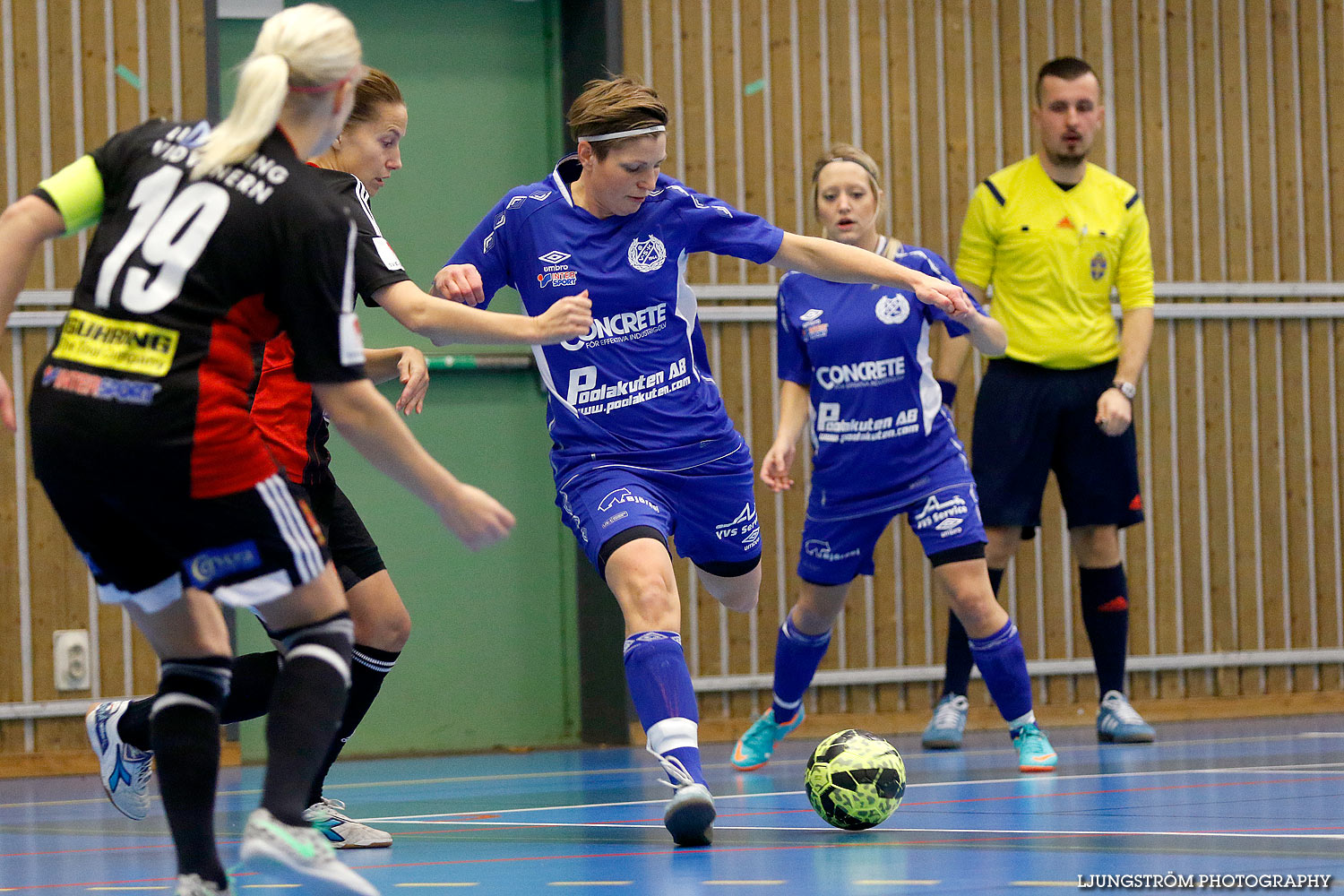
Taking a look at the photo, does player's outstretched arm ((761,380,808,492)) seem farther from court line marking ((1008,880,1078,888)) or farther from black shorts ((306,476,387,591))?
court line marking ((1008,880,1078,888))

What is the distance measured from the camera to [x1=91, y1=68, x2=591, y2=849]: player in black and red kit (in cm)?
423

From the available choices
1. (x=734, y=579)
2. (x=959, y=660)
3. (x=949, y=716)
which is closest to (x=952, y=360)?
(x=959, y=660)

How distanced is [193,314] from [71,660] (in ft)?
16.7

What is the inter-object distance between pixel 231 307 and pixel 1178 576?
7.12 meters

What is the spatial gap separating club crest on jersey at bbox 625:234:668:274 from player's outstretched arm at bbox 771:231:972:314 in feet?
1.07

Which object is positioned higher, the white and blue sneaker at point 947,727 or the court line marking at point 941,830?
the court line marking at point 941,830

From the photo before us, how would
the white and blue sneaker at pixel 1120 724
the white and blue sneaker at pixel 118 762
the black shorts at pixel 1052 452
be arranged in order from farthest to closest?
the black shorts at pixel 1052 452
the white and blue sneaker at pixel 1120 724
the white and blue sneaker at pixel 118 762

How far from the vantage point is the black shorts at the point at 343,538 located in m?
4.42

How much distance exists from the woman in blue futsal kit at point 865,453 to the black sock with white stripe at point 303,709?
A: 9.81 feet

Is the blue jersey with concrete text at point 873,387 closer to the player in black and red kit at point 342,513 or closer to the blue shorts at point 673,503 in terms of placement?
the blue shorts at point 673,503

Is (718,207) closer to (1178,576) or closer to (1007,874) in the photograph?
(1007,874)

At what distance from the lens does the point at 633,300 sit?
15.3ft

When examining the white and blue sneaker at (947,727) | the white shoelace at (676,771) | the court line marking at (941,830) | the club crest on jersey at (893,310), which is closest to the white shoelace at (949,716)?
the white and blue sneaker at (947,727)

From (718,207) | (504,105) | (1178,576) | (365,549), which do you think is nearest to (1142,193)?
(1178,576)
